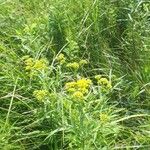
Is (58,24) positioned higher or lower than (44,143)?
higher

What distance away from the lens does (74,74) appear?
8.86 feet

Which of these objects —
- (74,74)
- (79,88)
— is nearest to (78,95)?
(79,88)

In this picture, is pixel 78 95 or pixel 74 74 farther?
pixel 74 74

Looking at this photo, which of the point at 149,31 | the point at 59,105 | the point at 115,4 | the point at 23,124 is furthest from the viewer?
the point at 115,4

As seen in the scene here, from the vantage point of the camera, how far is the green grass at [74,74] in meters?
2.39

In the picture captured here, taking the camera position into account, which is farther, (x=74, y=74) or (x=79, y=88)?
(x=74, y=74)

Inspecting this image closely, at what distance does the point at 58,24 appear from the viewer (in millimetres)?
3094

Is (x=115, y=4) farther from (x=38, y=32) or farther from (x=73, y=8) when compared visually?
(x=38, y=32)

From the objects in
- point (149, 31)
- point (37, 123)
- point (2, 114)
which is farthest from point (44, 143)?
point (149, 31)

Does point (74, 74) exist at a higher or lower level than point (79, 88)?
lower

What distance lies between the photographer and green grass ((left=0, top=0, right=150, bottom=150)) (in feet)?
7.83

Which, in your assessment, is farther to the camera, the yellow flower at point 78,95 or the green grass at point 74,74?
the green grass at point 74,74

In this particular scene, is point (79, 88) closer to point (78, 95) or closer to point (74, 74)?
point (78, 95)

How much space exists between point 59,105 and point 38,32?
0.86 m
